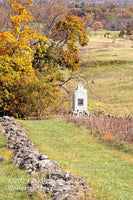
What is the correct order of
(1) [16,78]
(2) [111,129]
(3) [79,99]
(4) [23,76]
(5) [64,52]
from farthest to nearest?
(5) [64,52] → (4) [23,76] → (1) [16,78] → (3) [79,99] → (2) [111,129]

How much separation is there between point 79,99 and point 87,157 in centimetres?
1079

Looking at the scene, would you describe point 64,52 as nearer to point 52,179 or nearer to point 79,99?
point 79,99

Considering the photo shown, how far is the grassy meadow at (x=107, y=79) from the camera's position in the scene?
29.6 metres

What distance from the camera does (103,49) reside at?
58.6 meters

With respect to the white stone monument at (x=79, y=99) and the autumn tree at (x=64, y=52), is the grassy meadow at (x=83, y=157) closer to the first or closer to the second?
the white stone monument at (x=79, y=99)

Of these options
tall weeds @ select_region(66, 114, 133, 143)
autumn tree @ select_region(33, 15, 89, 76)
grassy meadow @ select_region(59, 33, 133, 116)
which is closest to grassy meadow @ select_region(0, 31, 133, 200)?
grassy meadow @ select_region(59, 33, 133, 116)

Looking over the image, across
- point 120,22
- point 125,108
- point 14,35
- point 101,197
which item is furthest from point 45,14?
point 120,22

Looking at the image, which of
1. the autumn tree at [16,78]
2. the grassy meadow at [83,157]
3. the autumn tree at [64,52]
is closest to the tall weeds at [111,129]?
the grassy meadow at [83,157]

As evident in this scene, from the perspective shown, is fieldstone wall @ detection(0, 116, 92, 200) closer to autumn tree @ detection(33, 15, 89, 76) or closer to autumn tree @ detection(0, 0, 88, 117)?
autumn tree @ detection(0, 0, 88, 117)

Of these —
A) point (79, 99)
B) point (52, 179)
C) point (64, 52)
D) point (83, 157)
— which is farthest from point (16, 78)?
point (52, 179)

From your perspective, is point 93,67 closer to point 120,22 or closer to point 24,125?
point 24,125

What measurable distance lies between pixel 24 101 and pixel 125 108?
11.7 metres

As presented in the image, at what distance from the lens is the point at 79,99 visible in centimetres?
2077

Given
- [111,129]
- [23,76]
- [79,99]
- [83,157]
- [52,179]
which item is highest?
[23,76]
